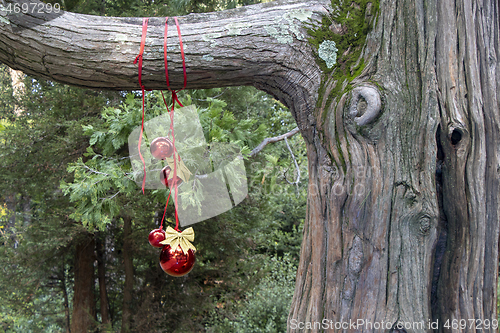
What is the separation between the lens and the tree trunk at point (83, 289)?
4.93 metres

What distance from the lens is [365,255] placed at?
4.19 feet

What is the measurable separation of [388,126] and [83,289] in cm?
535

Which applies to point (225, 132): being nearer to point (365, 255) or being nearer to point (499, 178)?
point (365, 255)

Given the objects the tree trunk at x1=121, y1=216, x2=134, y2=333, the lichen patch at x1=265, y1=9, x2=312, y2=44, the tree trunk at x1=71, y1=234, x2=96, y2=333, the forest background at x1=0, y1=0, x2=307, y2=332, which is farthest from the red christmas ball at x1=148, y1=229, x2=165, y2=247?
the tree trunk at x1=71, y1=234, x2=96, y2=333

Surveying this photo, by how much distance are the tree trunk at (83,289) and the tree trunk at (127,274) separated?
0.52 meters

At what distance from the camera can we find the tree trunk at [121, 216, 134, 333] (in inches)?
183

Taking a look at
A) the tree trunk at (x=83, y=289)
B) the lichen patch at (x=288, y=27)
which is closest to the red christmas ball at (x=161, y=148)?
the lichen patch at (x=288, y=27)

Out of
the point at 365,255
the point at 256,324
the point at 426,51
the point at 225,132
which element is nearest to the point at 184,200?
the point at 225,132

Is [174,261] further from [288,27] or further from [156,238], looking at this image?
[288,27]

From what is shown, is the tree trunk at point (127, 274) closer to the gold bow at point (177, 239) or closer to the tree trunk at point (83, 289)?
the tree trunk at point (83, 289)

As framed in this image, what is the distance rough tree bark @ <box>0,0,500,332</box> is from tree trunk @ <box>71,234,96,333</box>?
4.34 m

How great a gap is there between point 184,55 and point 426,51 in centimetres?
99

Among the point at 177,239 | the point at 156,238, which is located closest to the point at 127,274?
the point at 156,238

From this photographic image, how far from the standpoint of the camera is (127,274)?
5.04m
